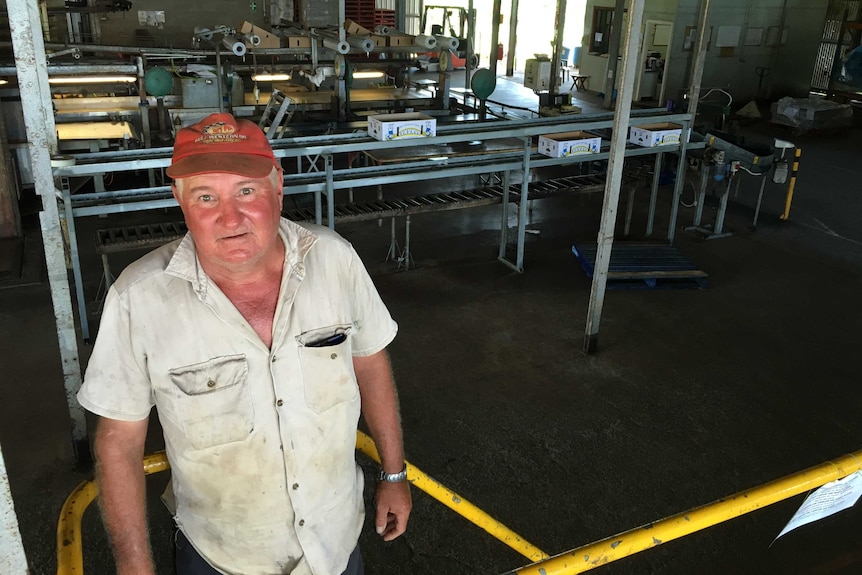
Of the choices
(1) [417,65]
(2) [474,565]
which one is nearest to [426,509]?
(2) [474,565]

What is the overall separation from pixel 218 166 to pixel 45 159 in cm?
230

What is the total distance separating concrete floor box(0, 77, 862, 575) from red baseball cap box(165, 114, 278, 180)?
7.99 ft

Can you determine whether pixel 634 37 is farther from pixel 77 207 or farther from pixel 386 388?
Result: pixel 77 207

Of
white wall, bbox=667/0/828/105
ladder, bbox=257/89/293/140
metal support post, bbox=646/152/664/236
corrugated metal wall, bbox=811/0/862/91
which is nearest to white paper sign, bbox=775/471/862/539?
ladder, bbox=257/89/293/140

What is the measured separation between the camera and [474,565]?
12.3 ft

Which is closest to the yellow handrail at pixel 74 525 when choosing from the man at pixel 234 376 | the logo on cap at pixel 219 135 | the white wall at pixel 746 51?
the man at pixel 234 376

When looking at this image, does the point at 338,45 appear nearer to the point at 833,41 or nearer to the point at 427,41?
the point at 427,41

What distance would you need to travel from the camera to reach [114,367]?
195 cm

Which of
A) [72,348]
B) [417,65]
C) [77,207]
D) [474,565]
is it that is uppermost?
[417,65]

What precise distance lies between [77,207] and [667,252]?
5.57 metres

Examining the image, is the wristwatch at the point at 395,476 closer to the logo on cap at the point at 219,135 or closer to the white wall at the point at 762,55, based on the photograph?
the logo on cap at the point at 219,135

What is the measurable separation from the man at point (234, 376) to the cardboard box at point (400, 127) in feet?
13.9

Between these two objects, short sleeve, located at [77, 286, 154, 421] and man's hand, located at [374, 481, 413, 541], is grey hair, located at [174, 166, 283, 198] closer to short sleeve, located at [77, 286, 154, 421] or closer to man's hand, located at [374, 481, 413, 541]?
short sleeve, located at [77, 286, 154, 421]

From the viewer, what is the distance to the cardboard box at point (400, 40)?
9.36m
